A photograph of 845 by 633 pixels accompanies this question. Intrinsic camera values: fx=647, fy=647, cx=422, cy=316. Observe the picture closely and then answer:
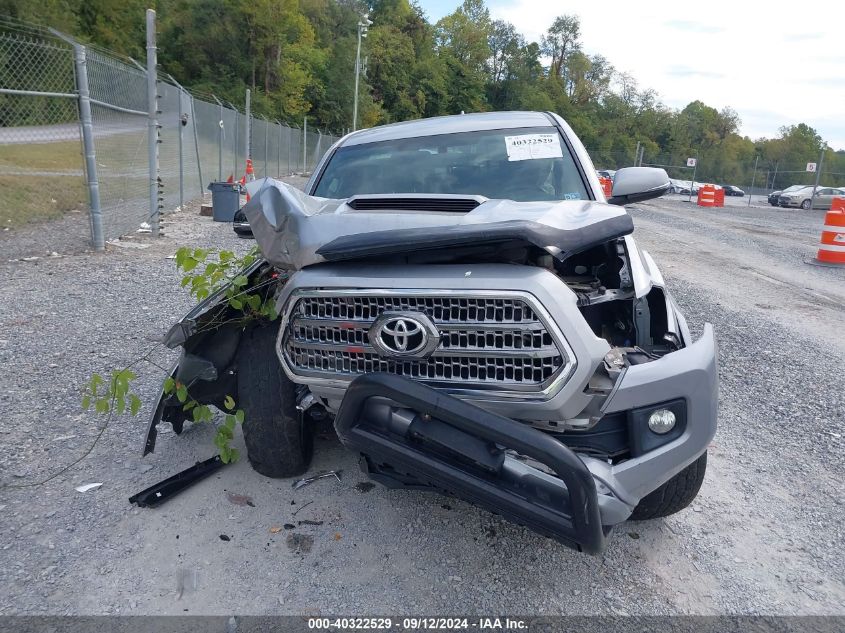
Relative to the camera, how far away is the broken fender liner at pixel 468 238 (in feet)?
7.27

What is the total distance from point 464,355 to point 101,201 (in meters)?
8.41

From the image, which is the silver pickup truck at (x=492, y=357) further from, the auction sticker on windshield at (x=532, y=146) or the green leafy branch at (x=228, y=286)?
the auction sticker on windshield at (x=532, y=146)

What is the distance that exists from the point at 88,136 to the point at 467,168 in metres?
6.49

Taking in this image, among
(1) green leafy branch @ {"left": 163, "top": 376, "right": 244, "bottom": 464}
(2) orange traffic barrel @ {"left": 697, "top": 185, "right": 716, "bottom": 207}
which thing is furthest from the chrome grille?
(2) orange traffic barrel @ {"left": 697, "top": 185, "right": 716, "bottom": 207}

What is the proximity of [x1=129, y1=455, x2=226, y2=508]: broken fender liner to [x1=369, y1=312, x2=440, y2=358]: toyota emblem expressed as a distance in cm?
157

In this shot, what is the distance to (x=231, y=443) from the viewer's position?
3811 mm

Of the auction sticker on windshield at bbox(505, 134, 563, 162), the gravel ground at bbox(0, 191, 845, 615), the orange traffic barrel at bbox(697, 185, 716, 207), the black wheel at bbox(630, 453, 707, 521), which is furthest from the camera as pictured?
the orange traffic barrel at bbox(697, 185, 716, 207)

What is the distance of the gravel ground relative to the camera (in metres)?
2.53

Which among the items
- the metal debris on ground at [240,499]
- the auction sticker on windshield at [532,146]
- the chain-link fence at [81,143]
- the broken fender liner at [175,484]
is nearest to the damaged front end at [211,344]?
the broken fender liner at [175,484]

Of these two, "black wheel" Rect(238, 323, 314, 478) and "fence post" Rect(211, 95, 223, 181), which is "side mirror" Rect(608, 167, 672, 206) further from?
"fence post" Rect(211, 95, 223, 181)

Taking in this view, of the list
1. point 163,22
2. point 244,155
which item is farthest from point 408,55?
point 244,155

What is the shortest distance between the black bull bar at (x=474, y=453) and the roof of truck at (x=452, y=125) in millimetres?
2308

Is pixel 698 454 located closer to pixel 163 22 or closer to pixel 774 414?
pixel 774 414

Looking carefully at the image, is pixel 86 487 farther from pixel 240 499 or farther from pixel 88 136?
pixel 88 136
